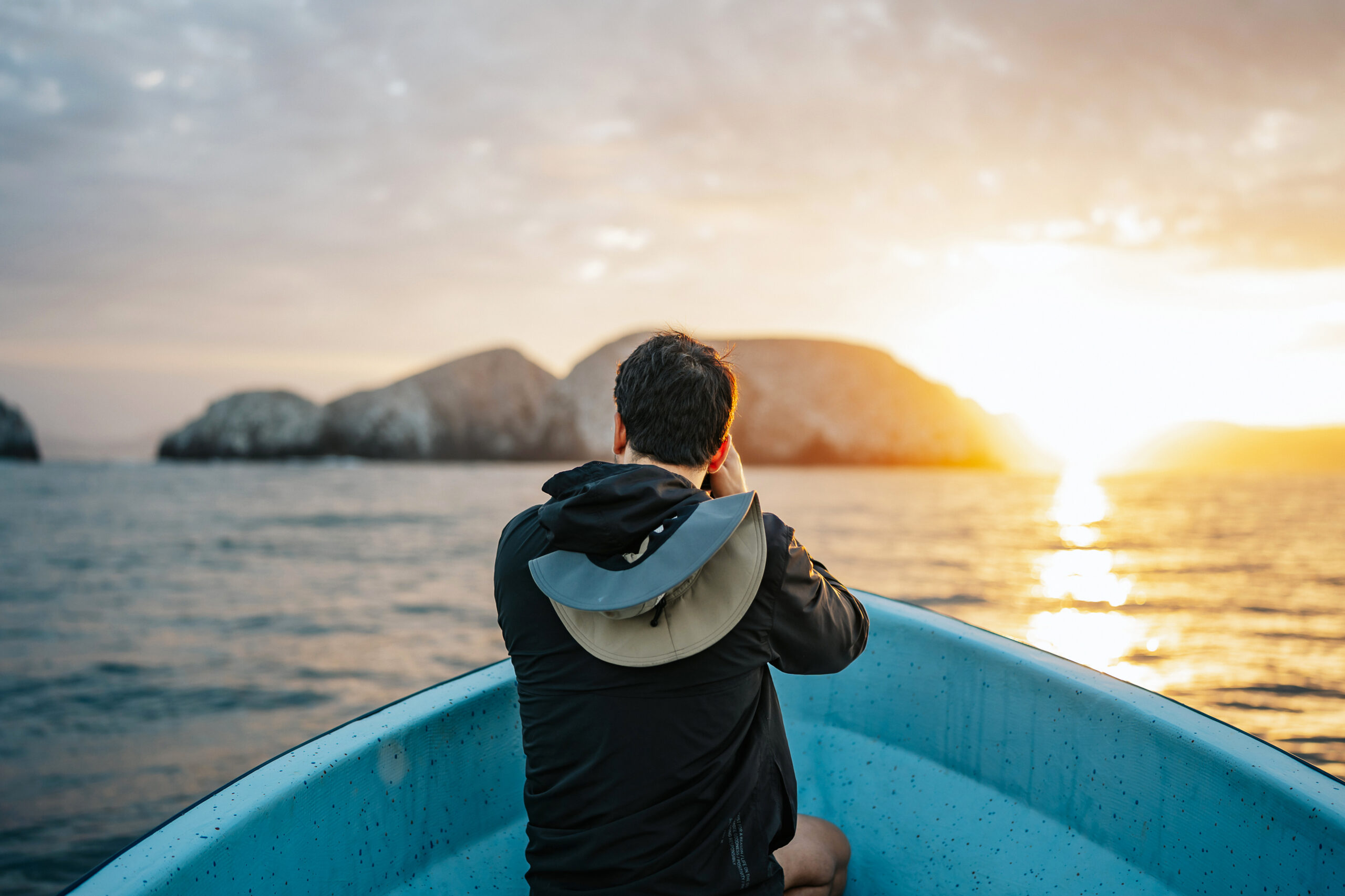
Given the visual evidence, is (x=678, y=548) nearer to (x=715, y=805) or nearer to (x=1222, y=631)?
(x=715, y=805)

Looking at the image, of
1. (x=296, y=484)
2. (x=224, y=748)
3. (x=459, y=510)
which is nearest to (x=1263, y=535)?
(x=459, y=510)

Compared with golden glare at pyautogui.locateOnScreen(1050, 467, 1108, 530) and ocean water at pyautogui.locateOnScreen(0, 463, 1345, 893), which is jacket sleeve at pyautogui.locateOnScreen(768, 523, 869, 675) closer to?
ocean water at pyautogui.locateOnScreen(0, 463, 1345, 893)

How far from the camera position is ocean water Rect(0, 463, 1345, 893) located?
5688mm

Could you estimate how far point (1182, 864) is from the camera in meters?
1.99

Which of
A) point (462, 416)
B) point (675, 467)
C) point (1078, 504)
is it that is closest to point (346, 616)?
point (675, 467)

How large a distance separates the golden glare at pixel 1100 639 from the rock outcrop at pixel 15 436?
7379cm

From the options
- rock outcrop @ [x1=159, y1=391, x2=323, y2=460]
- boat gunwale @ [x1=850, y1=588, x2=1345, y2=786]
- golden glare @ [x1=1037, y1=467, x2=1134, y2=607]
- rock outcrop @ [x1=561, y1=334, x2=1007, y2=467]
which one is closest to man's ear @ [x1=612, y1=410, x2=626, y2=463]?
boat gunwale @ [x1=850, y1=588, x2=1345, y2=786]

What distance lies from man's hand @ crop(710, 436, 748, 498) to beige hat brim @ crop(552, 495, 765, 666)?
15.5 inches

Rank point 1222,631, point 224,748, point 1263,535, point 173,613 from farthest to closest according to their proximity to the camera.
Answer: point 1263,535 → point 173,613 → point 1222,631 → point 224,748

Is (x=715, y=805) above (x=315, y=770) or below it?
above

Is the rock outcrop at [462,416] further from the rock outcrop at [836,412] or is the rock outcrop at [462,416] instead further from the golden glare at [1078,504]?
the golden glare at [1078,504]

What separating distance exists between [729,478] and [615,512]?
46 cm

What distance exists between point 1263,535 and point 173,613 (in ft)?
84.3

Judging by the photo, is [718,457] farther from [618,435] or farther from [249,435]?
[249,435]
